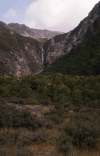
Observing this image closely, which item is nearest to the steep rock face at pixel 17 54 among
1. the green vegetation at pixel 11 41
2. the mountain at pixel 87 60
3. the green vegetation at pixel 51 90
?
the green vegetation at pixel 11 41

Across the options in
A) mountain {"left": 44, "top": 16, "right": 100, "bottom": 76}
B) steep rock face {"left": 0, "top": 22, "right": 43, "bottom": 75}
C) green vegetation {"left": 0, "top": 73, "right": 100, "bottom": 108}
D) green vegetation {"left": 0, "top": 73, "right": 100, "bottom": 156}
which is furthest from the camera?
steep rock face {"left": 0, "top": 22, "right": 43, "bottom": 75}

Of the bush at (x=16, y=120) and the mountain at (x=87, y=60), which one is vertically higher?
the mountain at (x=87, y=60)

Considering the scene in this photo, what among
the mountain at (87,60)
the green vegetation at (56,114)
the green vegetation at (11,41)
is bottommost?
the green vegetation at (56,114)

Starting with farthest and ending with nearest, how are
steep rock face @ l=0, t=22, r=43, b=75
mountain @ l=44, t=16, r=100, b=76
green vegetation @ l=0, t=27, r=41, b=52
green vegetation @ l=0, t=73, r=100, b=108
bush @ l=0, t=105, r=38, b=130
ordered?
green vegetation @ l=0, t=27, r=41, b=52
steep rock face @ l=0, t=22, r=43, b=75
mountain @ l=44, t=16, r=100, b=76
green vegetation @ l=0, t=73, r=100, b=108
bush @ l=0, t=105, r=38, b=130

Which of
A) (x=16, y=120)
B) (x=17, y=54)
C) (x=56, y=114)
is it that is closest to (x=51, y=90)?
(x=56, y=114)

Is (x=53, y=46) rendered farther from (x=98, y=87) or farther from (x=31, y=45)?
(x=98, y=87)

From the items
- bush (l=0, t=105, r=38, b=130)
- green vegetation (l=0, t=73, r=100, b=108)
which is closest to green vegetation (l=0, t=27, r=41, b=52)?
green vegetation (l=0, t=73, r=100, b=108)

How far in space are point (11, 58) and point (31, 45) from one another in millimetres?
41027

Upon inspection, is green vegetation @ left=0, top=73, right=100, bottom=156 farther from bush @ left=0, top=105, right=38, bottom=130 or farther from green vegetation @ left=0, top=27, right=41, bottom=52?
green vegetation @ left=0, top=27, right=41, bottom=52

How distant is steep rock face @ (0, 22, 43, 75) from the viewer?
8406 cm

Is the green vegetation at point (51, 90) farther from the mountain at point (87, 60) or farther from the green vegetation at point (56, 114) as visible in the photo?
the mountain at point (87, 60)

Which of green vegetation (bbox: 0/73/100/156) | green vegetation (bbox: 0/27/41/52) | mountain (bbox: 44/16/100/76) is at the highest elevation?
green vegetation (bbox: 0/27/41/52)

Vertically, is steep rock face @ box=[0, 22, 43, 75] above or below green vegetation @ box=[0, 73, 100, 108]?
above

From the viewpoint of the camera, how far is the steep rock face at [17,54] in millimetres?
84062
